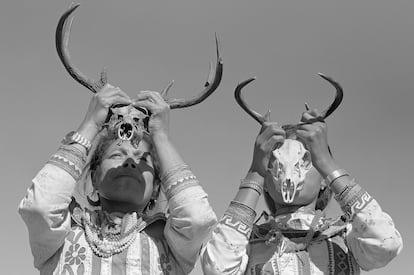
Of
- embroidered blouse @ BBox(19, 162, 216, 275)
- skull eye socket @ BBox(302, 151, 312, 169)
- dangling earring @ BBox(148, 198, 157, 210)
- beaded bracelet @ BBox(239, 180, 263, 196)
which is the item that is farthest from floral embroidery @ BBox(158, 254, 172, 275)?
skull eye socket @ BBox(302, 151, 312, 169)

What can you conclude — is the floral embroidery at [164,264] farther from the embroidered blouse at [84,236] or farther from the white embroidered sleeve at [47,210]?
the white embroidered sleeve at [47,210]

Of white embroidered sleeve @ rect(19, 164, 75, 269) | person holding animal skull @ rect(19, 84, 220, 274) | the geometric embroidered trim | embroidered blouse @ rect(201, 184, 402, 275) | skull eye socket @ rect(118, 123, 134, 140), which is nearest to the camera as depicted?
white embroidered sleeve @ rect(19, 164, 75, 269)

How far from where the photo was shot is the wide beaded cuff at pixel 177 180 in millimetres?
4645

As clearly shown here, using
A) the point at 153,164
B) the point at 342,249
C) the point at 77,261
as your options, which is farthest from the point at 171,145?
the point at 342,249

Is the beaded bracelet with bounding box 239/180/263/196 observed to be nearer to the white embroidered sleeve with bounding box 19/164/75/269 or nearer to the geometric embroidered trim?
the geometric embroidered trim

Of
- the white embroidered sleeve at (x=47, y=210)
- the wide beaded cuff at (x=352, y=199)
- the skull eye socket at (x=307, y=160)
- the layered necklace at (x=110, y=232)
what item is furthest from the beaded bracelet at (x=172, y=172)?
the wide beaded cuff at (x=352, y=199)

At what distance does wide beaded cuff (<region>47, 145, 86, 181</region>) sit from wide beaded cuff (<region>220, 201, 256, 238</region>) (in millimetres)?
985

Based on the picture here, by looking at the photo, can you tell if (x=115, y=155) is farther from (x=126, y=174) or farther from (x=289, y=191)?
(x=289, y=191)

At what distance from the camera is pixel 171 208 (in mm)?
4641

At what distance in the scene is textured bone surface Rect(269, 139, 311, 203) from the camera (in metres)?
4.93

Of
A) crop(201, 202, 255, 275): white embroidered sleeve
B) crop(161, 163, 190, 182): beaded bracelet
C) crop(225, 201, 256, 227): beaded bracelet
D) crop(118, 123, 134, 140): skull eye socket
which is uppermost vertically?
crop(118, 123, 134, 140): skull eye socket

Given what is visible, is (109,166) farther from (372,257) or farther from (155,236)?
(372,257)

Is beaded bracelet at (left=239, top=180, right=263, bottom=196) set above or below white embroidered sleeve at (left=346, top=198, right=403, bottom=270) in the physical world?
above

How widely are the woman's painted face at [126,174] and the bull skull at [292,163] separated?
2.78ft
